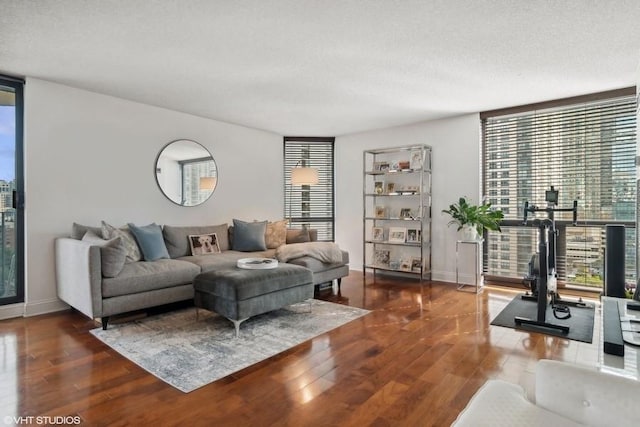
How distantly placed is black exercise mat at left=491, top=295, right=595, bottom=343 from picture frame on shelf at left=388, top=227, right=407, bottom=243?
1.74 meters

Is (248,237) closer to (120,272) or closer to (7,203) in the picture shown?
(120,272)

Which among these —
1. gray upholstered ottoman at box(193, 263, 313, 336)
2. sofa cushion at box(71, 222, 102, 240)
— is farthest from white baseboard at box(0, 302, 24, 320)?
gray upholstered ottoman at box(193, 263, 313, 336)

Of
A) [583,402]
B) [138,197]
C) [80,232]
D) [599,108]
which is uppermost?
[599,108]

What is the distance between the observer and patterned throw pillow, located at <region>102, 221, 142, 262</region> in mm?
3574

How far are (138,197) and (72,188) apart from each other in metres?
0.70

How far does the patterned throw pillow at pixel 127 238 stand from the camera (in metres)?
3.57

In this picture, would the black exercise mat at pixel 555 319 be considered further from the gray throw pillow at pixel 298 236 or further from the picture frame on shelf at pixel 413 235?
the gray throw pillow at pixel 298 236

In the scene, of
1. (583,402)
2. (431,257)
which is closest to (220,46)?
(583,402)

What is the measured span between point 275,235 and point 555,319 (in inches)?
134

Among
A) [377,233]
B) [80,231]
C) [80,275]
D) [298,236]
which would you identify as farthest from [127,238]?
[377,233]

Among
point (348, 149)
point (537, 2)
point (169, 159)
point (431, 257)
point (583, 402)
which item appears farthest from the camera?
point (348, 149)

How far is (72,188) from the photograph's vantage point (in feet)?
12.6

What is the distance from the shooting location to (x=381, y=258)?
5605 millimetres

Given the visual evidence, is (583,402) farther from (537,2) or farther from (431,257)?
(431,257)
